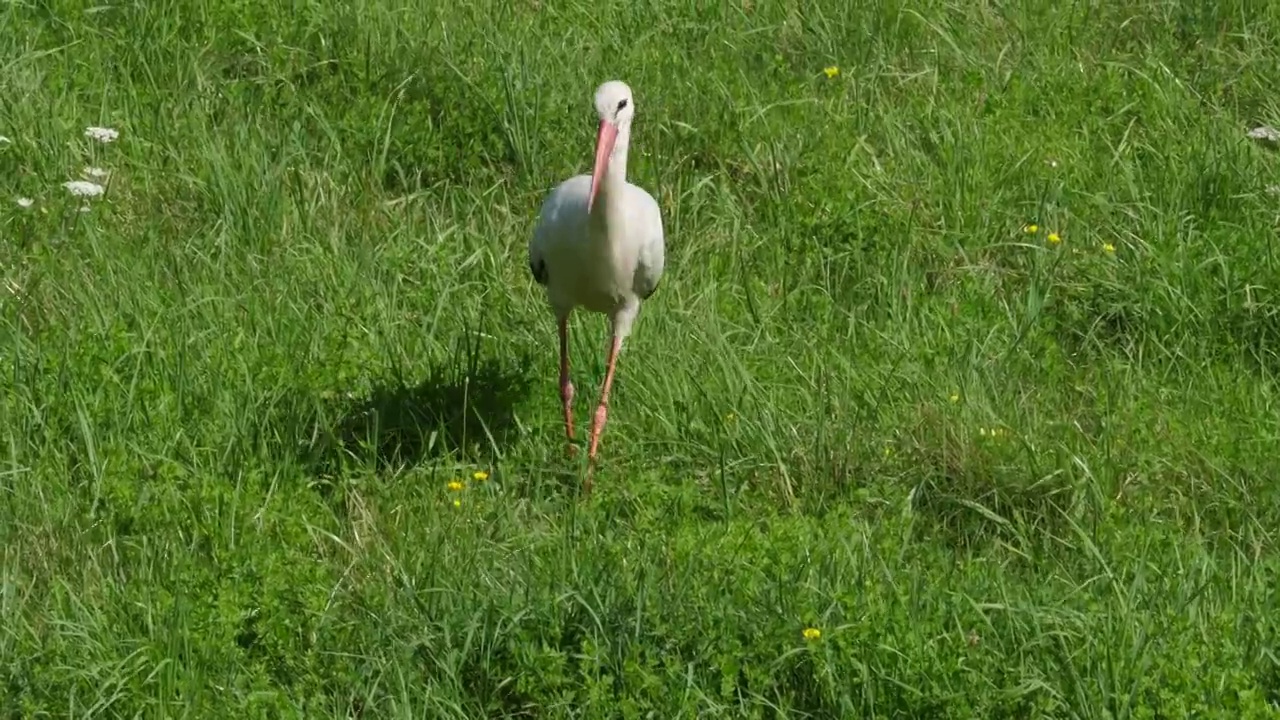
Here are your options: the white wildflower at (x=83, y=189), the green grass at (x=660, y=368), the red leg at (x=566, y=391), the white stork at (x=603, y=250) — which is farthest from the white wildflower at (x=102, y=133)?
the red leg at (x=566, y=391)

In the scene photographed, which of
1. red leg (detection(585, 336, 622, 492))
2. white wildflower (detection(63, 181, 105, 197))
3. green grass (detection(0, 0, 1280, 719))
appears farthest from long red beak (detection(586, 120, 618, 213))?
white wildflower (detection(63, 181, 105, 197))

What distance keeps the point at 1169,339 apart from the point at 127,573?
3.18 m

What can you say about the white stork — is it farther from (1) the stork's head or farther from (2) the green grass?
(2) the green grass

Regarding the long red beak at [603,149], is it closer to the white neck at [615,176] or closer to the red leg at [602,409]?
the white neck at [615,176]

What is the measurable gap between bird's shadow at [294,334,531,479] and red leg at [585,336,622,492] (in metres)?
0.25

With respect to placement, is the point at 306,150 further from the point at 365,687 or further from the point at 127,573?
the point at 365,687

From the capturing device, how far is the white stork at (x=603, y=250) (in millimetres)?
6000

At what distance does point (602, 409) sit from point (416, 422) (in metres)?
0.53

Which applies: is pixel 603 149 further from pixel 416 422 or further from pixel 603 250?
pixel 416 422

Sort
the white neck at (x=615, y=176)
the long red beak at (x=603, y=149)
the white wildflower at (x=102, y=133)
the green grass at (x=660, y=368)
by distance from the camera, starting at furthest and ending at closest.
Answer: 1. the white wildflower at (x=102, y=133)
2. the white neck at (x=615, y=176)
3. the long red beak at (x=603, y=149)
4. the green grass at (x=660, y=368)

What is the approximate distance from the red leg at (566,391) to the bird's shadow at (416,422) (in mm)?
145

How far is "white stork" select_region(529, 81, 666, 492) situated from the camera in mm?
6000

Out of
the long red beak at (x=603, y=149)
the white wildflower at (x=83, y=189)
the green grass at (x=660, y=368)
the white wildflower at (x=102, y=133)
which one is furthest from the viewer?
the white wildflower at (x=102, y=133)

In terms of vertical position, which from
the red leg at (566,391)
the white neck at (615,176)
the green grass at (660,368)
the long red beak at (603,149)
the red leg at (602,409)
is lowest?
the red leg at (566,391)
